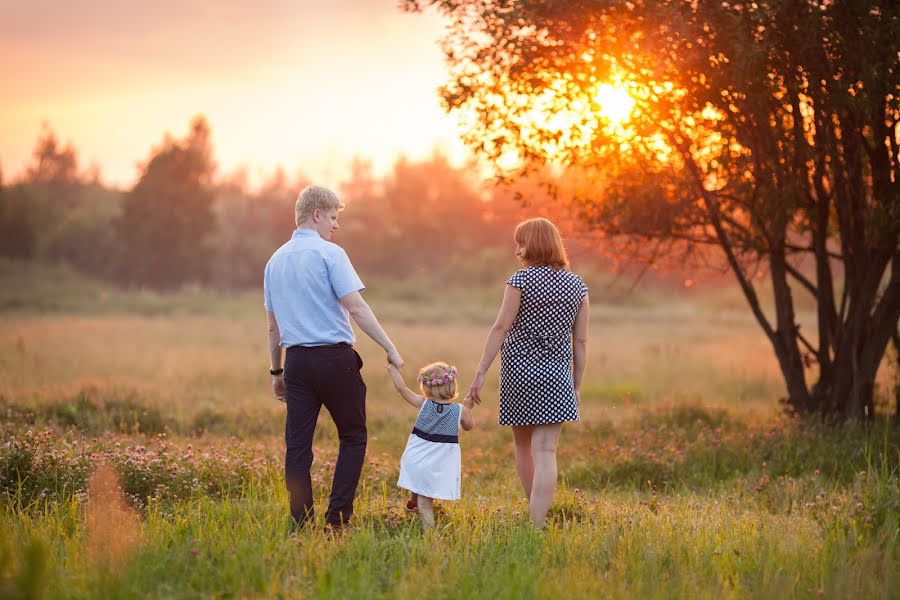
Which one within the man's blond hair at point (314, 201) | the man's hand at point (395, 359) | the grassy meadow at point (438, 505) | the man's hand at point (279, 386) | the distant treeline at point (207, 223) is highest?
the distant treeline at point (207, 223)

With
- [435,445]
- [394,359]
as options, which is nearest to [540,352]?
[435,445]

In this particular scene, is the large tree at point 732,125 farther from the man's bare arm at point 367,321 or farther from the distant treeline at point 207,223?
the distant treeline at point 207,223

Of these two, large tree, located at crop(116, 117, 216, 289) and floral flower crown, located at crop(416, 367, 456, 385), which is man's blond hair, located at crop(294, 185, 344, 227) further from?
large tree, located at crop(116, 117, 216, 289)

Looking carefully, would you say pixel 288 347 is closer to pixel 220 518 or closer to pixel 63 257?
pixel 220 518

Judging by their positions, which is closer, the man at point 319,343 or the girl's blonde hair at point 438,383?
the man at point 319,343

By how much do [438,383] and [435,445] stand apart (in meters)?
0.45

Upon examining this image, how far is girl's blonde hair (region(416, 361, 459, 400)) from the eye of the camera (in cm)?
607

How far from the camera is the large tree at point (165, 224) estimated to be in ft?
157

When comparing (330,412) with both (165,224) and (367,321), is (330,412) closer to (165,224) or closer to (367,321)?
(367,321)

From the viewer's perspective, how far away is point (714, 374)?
709 inches

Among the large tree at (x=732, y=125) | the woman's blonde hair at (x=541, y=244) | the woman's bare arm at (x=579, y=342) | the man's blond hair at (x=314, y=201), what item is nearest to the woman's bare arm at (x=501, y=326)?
the woman's blonde hair at (x=541, y=244)

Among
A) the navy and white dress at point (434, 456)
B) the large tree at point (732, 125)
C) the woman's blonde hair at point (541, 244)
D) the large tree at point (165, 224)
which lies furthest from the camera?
the large tree at point (165, 224)

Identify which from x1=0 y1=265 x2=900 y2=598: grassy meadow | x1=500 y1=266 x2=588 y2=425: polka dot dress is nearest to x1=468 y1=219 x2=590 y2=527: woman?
x1=500 y1=266 x2=588 y2=425: polka dot dress

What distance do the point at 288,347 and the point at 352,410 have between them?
619 mm
